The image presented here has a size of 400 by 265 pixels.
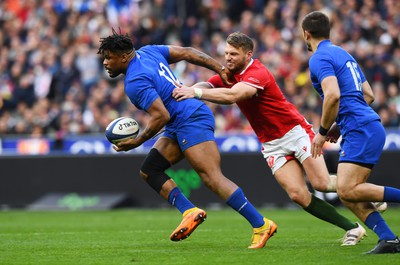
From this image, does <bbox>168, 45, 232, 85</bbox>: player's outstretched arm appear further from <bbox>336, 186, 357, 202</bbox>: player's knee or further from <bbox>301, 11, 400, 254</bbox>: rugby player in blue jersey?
<bbox>336, 186, 357, 202</bbox>: player's knee

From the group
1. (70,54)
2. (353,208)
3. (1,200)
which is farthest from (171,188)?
(70,54)

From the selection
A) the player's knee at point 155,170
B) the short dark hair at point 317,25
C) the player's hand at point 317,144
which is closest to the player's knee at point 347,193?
the player's hand at point 317,144

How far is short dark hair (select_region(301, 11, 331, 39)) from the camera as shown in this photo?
8938 millimetres

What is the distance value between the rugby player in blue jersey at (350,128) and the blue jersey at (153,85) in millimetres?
1709

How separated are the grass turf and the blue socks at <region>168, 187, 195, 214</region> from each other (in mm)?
446

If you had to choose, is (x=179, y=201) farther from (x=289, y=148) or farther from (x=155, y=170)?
(x=289, y=148)

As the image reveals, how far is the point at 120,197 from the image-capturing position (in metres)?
18.7

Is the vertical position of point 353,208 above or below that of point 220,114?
above

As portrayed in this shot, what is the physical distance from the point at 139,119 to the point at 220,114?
2.16 meters

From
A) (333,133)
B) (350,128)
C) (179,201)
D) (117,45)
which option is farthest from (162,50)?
(350,128)

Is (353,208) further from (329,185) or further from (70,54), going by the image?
(70,54)

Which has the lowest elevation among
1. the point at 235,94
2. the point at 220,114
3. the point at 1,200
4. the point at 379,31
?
the point at 1,200

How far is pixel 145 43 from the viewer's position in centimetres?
2370

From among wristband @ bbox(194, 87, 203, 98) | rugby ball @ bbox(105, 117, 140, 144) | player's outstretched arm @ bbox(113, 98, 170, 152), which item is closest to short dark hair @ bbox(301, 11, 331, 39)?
wristband @ bbox(194, 87, 203, 98)
